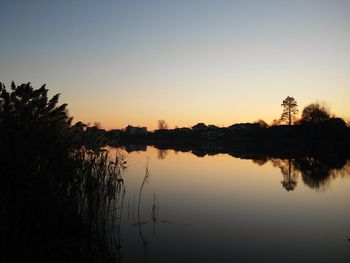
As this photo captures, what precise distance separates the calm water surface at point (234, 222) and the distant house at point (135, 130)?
161 m

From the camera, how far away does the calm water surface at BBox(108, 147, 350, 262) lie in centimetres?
1002

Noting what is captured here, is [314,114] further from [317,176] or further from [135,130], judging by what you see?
[135,130]

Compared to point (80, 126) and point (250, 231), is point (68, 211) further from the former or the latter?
point (250, 231)

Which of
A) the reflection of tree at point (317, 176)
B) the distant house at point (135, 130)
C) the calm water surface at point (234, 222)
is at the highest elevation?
the distant house at point (135, 130)

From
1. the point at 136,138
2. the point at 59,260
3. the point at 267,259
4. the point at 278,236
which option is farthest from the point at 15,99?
the point at 136,138

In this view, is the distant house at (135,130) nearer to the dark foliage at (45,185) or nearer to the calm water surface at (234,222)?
the calm water surface at (234,222)

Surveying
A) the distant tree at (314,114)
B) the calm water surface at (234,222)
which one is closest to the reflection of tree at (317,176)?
the calm water surface at (234,222)

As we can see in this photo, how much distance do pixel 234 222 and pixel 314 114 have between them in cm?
7809

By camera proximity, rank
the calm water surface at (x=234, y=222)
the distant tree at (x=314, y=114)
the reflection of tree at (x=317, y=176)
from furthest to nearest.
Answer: the distant tree at (x=314, y=114)
the reflection of tree at (x=317, y=176)
the calm water surface at (x=234, y=222)

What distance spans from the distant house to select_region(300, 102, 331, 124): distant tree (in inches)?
4333

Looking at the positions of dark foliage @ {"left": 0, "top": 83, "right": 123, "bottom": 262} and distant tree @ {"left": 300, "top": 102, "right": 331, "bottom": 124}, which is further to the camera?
distant tree @ {"left": 300, "top": 102, "right": 331, "bottom": 124}

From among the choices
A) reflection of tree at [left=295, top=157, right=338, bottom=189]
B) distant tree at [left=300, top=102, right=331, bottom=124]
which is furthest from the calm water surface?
distant tree at [left=300, top=102, right=331, bottom=124]

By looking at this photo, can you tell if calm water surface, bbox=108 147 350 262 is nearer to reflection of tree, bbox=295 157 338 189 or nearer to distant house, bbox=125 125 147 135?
reflection of tree, bbox=295 157 338 189

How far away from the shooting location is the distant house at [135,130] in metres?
184
